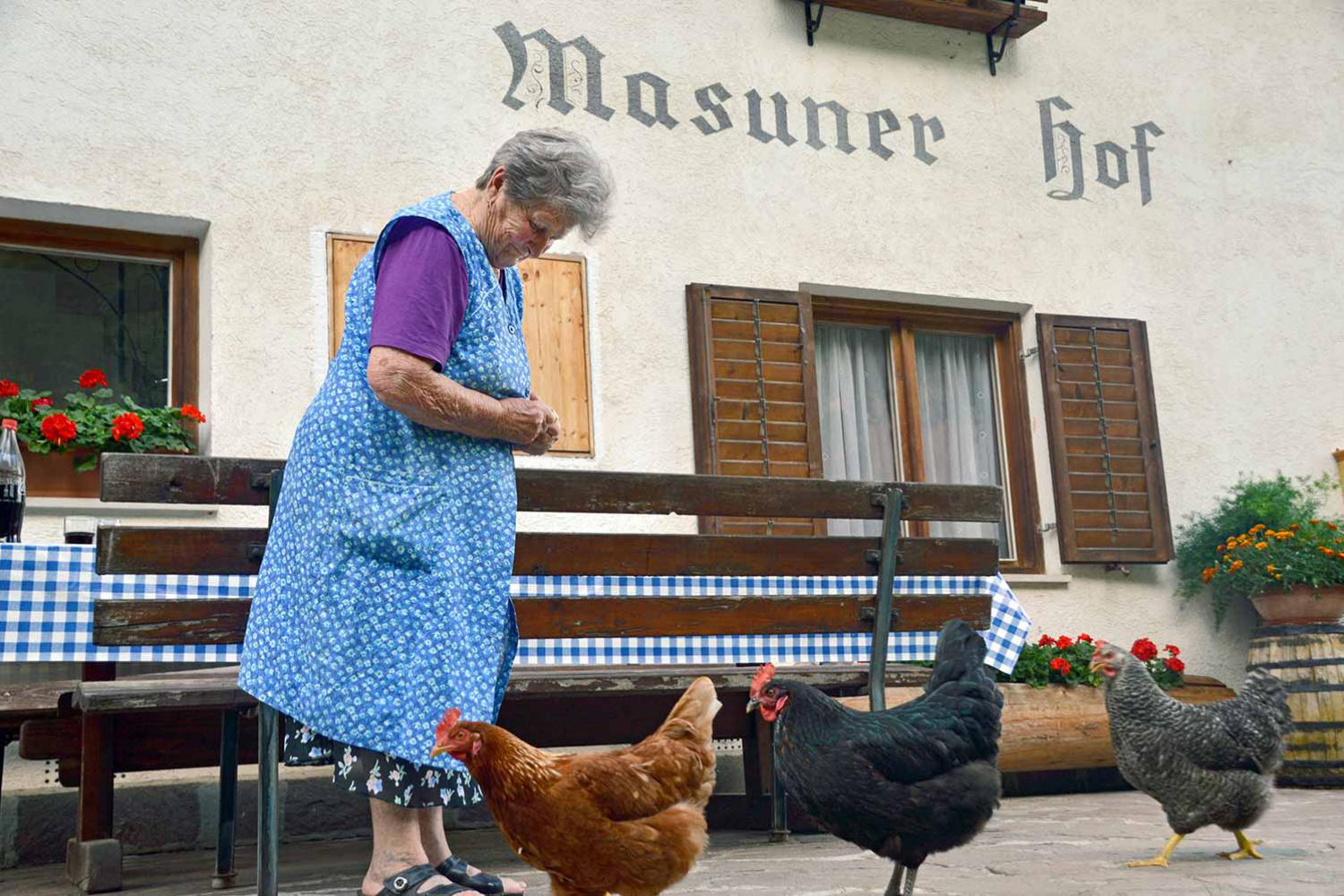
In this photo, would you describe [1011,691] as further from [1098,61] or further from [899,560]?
[1098,61]

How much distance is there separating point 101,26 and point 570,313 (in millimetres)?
2456

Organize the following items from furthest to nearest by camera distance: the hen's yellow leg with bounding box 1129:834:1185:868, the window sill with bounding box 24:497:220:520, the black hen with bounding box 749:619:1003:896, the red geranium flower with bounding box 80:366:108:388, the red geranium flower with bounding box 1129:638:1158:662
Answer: the red geranium flower with bounding box 1129:638:1158:662, the red geranium flower with bounding box 80:366:108:388, the window sill with bounding box 24:497:220:520, the hen's yellow leg with bounding box 1129:834:1185:868, the black hen with bounding box 749:619:1003:896

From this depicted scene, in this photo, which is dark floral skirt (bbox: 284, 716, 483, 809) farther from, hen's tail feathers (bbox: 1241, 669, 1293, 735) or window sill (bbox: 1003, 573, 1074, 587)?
window sill (bbox: 1003, 573, 1074, 587)

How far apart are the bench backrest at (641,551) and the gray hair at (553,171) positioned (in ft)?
2.63

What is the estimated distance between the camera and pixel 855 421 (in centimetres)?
814

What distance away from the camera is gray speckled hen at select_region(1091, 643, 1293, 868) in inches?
173

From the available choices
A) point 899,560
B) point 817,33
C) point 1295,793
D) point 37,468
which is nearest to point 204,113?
point 37,468

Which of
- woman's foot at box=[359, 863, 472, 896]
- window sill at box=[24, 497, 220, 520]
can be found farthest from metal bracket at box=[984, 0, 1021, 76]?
woman's foot at box=[359, 863, 472, 896]

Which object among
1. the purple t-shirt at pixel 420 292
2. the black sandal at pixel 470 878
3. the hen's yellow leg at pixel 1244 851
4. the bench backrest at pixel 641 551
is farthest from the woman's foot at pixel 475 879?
the hen's yellow leg at pixel 1244 851

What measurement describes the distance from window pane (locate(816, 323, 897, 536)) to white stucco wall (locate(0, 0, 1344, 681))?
434mm

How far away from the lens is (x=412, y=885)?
280 cm

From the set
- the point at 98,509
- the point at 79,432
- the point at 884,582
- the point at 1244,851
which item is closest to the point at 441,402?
the point at 884,582

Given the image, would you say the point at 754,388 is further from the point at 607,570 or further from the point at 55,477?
the point at 607,570

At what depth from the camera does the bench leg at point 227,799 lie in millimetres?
3910
